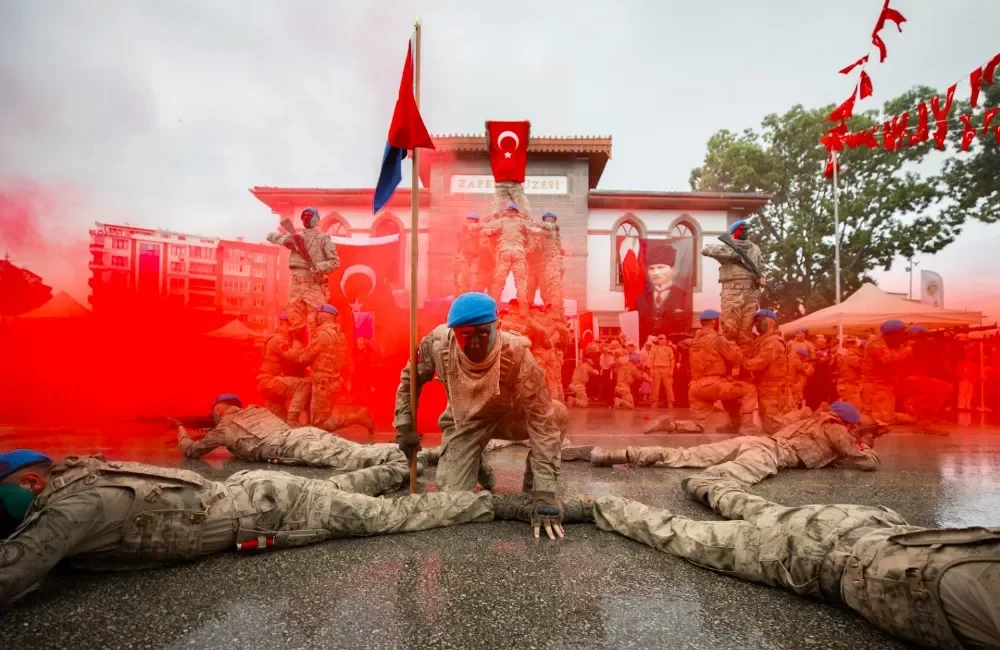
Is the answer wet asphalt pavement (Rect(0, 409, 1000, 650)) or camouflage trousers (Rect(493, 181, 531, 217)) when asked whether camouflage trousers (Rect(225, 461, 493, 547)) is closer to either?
wet asphalt pavement (Rect(0, 409, 1000, 650))

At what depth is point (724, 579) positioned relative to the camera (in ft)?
7.59

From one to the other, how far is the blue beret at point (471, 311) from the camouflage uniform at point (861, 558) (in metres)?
1.36

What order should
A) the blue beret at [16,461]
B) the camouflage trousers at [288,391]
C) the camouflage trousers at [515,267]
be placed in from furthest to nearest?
1. the camouflage trousers at [515,267]
2. the camouflage trousers at [288,391]
3. the blue beret at [16,461]

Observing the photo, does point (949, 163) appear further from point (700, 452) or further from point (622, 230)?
point (700, 452)

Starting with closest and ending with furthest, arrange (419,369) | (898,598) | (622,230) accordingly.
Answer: (898,598) < (419,369) < (622,230)

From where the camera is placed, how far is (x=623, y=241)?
16391 millimetres

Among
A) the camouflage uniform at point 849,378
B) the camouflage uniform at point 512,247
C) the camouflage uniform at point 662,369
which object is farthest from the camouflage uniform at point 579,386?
the camouflage uniform at point 849,378

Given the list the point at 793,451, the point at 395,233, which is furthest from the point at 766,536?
the point at 395,233

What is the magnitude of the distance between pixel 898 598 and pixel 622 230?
15629 millimetres

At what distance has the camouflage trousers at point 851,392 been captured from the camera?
845 cm

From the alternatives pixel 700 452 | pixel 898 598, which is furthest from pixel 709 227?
pixel 898 598

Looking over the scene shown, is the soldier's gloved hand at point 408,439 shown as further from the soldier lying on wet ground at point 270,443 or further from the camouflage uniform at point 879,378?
the camouflage uniform at point 879,378

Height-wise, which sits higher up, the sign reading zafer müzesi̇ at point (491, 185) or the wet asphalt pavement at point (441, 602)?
the sign reading zafer müzesi̇ at point (491, 185)

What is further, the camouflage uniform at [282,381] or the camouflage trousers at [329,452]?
the camouflage uniform at [282,381]
